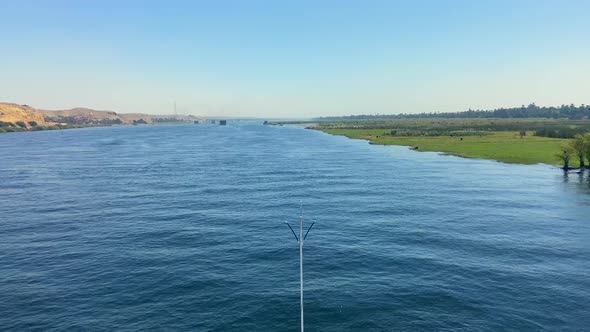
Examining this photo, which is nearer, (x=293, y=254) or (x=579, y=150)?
(x=293, y=254)

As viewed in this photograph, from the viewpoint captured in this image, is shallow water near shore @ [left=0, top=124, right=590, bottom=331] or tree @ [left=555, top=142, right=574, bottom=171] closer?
shallow water near shore @ [left=0, top=124, right=590, bottom=331]

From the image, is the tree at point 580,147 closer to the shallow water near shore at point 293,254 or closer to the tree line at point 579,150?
the tree line at point 579,150

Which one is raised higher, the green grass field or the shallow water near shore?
the green grass field

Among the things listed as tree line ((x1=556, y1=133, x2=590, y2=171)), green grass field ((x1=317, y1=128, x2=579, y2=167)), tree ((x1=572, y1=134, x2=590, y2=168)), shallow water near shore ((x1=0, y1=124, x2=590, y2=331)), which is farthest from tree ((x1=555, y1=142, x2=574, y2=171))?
shallow water near shore ((x1=0, y1=124, x2=590, y2=331))

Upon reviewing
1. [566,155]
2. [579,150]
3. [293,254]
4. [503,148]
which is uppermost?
[579,150]

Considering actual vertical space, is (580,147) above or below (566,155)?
above

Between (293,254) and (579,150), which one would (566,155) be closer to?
(579,150)

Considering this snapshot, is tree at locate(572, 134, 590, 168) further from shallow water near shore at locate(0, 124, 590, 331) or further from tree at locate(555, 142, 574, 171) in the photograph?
shallow water near shore at locate(0, 124, 590, 331)

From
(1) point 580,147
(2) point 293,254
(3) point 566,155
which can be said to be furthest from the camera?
(1) point 580,147

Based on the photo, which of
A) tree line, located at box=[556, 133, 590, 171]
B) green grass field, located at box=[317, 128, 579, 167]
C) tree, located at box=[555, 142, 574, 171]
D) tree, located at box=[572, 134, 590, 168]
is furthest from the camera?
green grass field, located at box=[317, 128, 579, 167]

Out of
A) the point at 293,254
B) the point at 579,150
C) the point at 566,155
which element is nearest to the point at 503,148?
the point at 579,150
